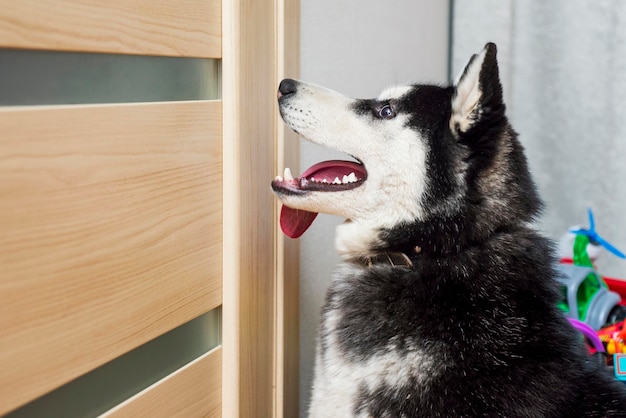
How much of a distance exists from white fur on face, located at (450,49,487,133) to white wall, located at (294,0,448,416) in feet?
1.92

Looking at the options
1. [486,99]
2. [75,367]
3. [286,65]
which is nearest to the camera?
[75,367]

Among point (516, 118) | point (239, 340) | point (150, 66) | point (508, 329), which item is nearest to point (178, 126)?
point (150, 66)

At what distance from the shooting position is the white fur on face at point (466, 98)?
1.32 meters

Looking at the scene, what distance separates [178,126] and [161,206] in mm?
151

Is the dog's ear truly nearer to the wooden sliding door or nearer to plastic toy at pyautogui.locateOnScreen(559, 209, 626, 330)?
the wooden sliding door

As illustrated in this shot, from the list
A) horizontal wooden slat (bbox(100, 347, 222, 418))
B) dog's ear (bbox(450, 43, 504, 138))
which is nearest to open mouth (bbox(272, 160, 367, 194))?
dog's ear (bbox(450, 43, 504, 138))

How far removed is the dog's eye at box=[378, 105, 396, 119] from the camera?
1448 mm

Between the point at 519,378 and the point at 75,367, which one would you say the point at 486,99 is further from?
the point at 75,367

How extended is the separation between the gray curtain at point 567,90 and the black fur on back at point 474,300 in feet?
5.22

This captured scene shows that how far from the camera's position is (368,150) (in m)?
1.42

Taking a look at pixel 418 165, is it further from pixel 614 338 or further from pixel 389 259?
pixel 614 338

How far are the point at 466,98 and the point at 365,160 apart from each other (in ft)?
0.75

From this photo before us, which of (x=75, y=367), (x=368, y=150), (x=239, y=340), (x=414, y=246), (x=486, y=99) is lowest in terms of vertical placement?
(x=239, y=340)

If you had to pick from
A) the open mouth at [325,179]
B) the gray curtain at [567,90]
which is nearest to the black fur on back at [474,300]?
the open mouth at [325,179]
